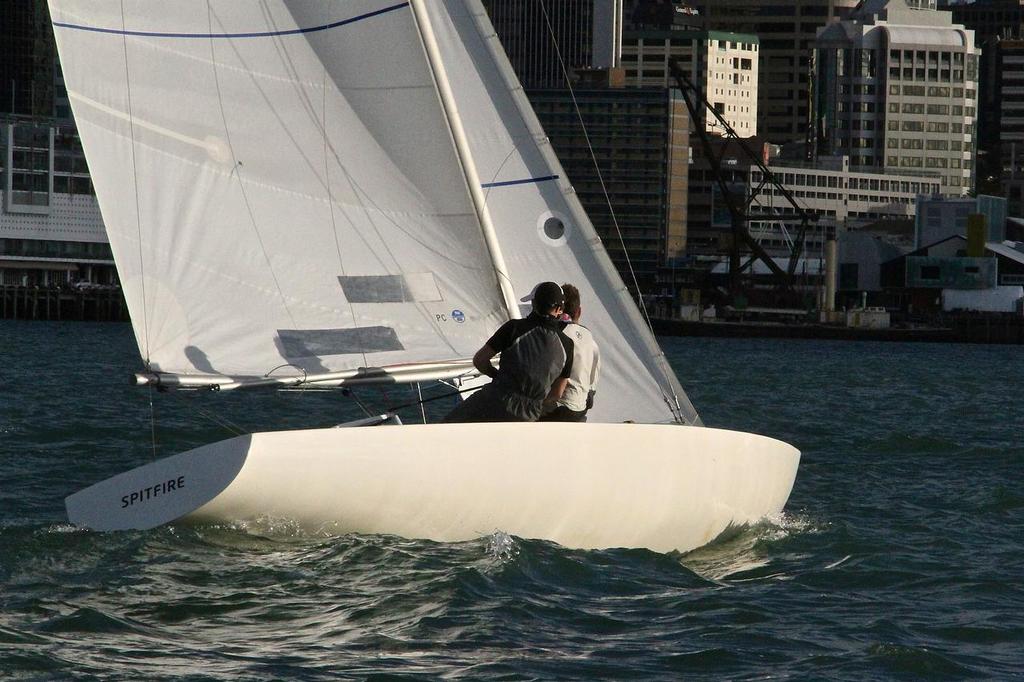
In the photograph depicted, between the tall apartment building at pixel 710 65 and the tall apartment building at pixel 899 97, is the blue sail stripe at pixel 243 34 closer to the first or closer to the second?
the tall apartment building at pixel 710 65

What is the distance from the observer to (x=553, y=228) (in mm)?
10727

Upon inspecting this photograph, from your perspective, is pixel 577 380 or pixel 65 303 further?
pixel 65 303

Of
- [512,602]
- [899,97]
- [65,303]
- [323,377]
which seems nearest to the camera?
[512,602]

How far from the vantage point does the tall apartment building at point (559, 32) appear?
Answer: 146 metres

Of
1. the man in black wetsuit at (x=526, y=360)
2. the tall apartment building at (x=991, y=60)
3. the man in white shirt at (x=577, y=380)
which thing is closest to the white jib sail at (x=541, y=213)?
the man in white shirt at (x=577, y=380)

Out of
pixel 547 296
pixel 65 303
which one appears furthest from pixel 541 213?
pixel 65 303

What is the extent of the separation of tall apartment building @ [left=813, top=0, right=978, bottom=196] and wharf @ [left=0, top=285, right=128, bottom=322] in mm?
78087

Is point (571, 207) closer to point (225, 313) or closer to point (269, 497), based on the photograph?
point (225, 313)

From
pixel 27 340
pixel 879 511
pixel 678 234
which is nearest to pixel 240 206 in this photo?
pixel 879 511

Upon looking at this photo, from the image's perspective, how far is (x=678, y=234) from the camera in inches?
4838

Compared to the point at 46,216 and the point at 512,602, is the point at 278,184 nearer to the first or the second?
the point at 512,602

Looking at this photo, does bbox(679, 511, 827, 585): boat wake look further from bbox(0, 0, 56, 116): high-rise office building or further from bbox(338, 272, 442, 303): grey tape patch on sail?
bbox(0, 0, 56, 116): high-rise office building

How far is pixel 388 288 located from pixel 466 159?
834 millimetres

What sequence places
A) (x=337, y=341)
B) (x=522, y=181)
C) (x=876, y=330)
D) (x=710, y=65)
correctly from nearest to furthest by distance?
(x=337, y=341)
(x=522, y=181)
(x=876, y=330)
(x=710, y=65)
